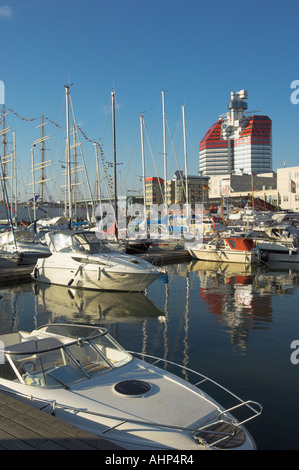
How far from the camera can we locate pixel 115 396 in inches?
264

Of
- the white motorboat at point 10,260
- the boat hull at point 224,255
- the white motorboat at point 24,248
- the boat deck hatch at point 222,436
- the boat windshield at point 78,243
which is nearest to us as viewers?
the boat deck hatch at point 222,436

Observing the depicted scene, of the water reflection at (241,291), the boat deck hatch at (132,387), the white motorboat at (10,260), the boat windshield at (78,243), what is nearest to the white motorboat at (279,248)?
the water reflection at (241,291)

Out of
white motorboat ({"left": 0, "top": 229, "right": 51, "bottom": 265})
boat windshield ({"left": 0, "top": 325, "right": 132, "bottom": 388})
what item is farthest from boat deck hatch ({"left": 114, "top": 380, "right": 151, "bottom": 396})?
white motorboat ({"left": 0, "top": 229, "right": 51, "bottom": 265})

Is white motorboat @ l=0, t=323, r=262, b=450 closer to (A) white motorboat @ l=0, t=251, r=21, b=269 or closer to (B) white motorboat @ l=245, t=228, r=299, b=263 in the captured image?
(A) white motorboat @ l=0, t=251, r=21, b=269

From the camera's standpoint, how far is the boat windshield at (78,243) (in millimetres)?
22453

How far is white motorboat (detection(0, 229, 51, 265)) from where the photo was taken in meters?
30.9

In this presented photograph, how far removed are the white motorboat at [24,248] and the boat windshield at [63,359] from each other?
2215 cm

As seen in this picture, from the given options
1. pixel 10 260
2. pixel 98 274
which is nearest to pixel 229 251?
pixel 98 274

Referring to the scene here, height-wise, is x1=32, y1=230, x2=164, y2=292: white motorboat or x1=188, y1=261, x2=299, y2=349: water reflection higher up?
x1=32, y1=230, x2=164, y2=292: white motorboat

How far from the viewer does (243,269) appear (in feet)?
105

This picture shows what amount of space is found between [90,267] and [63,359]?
14.0 meters

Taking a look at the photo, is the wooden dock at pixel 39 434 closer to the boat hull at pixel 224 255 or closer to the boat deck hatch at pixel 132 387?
the boat deck hatch at pixel 132 387

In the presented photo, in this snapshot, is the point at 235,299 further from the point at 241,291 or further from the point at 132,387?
the point at 132,387
